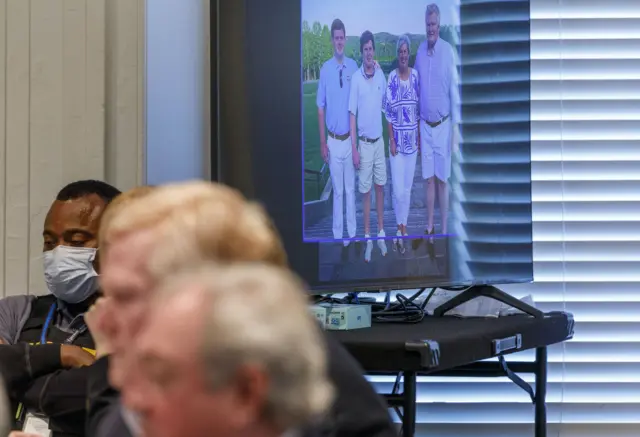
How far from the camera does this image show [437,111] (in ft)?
9.98

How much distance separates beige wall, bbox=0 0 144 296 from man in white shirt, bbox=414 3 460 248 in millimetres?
896

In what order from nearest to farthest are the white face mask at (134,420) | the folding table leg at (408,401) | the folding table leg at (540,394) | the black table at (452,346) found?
the white face mask at (134,420), the black table at (452,346), the folding table leg at (408,401), the folding table leg at (540,394)

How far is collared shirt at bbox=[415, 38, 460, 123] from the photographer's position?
3.00 m

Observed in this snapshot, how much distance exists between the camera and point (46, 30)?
2.90m

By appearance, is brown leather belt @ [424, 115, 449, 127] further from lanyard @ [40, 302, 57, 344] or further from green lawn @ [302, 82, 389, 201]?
lanyard @ [40, 302, 57, 344]

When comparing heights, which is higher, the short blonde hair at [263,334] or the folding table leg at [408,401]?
the short blonde hair at [263,334]

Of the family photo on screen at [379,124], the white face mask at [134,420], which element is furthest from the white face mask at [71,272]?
the white face mask at [134,420]

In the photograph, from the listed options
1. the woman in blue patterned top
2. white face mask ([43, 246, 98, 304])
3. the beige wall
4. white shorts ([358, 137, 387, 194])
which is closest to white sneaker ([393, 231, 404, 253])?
the woman in blue patterned top

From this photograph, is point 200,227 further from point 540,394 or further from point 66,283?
point 540,394

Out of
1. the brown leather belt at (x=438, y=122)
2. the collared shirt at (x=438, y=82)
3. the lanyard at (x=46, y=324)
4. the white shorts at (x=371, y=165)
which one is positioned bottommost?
the lanyard at (x=46, y=324)

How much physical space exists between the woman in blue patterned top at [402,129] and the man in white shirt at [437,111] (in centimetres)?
4

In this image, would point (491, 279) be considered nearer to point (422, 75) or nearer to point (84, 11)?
point (422, 75)

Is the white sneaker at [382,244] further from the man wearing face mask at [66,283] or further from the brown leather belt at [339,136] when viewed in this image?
the man wearing face mask at [66,283]

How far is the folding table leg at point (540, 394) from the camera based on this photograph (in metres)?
3.16
